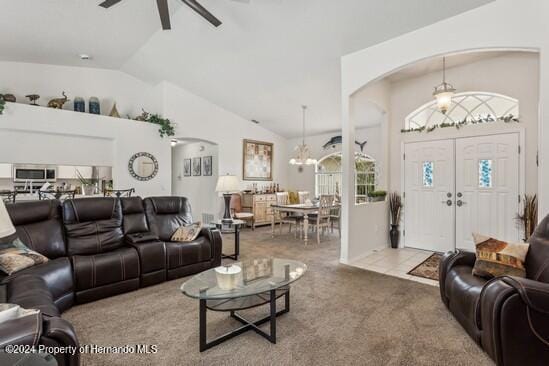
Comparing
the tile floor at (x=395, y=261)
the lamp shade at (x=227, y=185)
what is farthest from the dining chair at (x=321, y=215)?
the lamp shade at (x=227, y=185)

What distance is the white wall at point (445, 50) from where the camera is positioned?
270 centimetres

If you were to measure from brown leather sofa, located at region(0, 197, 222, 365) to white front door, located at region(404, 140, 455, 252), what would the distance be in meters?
3.53

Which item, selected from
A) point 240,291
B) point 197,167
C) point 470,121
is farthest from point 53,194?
point 470,121

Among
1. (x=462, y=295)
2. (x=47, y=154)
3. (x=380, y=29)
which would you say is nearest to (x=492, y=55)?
(x=380, y=29)

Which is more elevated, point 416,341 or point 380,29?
point 380,29

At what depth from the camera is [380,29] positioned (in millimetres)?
3633

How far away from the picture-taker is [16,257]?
2443mm

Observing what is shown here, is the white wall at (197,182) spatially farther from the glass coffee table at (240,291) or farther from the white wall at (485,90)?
the glass coffee table at (240,291)

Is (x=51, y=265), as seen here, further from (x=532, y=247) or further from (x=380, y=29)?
(x=380, y=29)

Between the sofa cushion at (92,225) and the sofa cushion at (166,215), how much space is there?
416 mm

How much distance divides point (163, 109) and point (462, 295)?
6.07m

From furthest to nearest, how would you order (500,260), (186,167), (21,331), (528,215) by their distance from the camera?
1. (186,167)
2. (528,215)
3. (500,260)
4. (21,331)

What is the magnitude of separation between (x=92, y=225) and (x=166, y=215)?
0.92 m

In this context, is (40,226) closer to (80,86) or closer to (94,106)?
(94,106)
